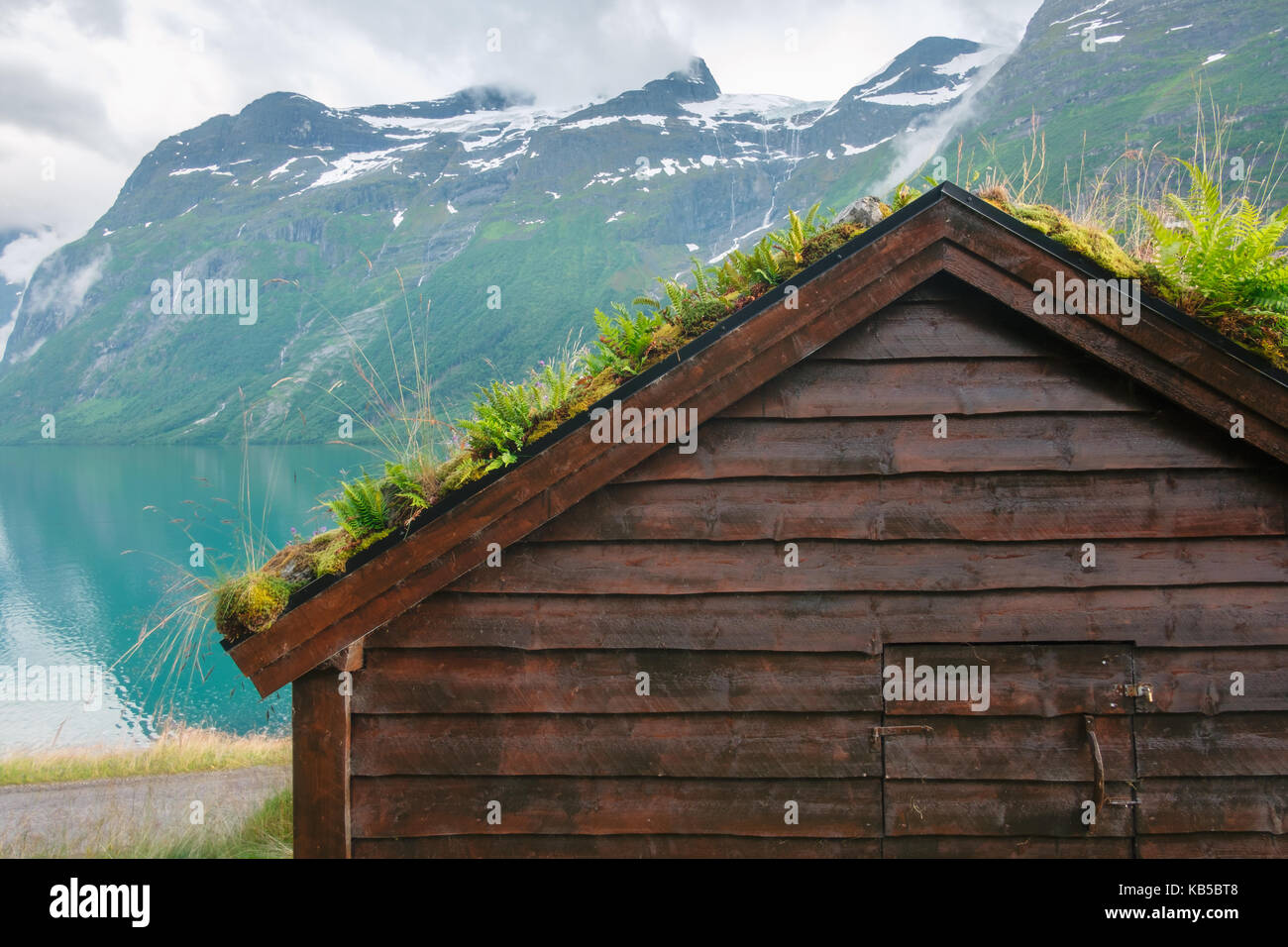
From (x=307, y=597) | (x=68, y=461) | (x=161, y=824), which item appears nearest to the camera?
(x=307, y=597)

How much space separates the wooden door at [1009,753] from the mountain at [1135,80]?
125m

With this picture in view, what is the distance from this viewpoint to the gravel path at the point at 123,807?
8016 millimetres

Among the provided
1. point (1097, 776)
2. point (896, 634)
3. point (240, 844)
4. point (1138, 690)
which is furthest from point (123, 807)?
point (1138, 690)

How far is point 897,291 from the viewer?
151 inches

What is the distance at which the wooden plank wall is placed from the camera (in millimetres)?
3926

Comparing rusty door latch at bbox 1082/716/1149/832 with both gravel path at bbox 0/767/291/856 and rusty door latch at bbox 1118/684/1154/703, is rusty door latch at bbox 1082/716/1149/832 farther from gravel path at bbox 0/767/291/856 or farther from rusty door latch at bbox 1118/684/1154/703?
gravel path at bbox 0/767/291/856

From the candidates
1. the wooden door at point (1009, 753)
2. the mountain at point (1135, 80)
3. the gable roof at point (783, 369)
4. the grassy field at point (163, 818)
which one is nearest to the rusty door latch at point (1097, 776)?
the wooden door at point (1009, 753)

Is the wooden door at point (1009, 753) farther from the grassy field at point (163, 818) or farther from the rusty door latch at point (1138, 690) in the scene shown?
the grassy field at point (163, 818)

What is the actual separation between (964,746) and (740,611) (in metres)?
1.42

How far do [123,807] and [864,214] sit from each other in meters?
13.1

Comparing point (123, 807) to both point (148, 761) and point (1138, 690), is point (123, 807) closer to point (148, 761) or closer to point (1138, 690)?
point (148, 761)

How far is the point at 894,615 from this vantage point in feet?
13.0
